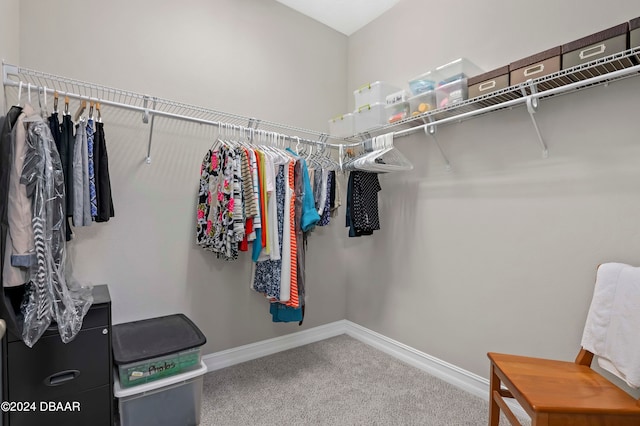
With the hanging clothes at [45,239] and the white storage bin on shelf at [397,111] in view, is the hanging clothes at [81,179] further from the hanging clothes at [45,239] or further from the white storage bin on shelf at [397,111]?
the white storage bin on shelf at [397,111]

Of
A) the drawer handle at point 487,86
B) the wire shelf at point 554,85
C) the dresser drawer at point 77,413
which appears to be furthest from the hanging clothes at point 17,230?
the drawer handle at point 487,86

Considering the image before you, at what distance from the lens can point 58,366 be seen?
140 cm

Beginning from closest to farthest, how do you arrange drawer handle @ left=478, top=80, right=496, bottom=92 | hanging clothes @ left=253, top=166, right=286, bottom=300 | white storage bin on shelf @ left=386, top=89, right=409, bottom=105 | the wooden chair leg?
1. the wooden chair leg
2. drawer handle @ left=478, top=80, right=496, bottom=92
3. hanging clothes @ left=253, top=166, right=286, bottom=300
4. white storage bin on shelf @ left=386, top=89, right=409, bottom=105

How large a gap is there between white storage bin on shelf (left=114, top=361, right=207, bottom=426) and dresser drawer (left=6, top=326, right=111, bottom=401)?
0.15m

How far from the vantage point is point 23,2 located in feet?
5.52

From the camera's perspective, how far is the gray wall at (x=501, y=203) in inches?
60.9

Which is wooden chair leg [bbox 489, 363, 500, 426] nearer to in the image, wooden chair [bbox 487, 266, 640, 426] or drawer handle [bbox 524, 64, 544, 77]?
wooden chair [bbox 487, 266, 640, 426]

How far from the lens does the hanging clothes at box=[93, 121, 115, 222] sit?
157 cm

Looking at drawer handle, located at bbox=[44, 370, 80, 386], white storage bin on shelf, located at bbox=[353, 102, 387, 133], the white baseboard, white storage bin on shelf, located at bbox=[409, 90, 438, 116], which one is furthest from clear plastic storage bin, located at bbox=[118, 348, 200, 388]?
white storage bin on shelf, located at bbox=[409, 90, 438, 116]

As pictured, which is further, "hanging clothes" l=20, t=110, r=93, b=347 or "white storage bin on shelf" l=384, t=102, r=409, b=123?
"white storage bin on shelf" l=384, t=102, r=409, b=123

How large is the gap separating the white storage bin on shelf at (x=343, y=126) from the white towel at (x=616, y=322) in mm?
1813

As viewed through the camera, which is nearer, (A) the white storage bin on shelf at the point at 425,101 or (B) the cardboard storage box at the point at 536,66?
(B) the cardboard storage box at the point at 536,66

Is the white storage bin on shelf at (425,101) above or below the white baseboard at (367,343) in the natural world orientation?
above

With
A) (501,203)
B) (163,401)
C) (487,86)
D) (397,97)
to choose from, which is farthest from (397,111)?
(163,401)
